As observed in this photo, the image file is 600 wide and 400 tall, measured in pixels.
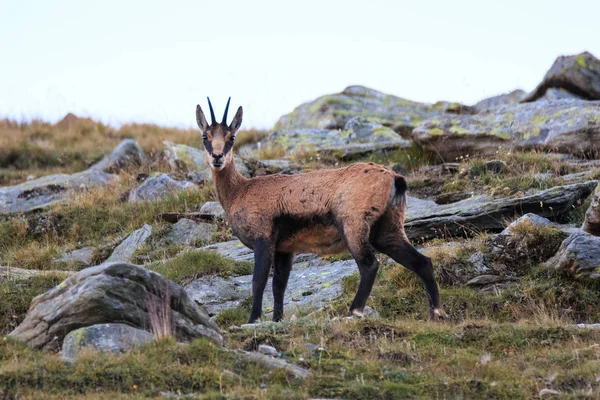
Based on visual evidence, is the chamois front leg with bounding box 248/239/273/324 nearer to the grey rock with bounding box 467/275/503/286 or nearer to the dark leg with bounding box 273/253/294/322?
the dark leg with bounding box 273/253/294/322

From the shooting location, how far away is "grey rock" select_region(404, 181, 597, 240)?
13.2 m

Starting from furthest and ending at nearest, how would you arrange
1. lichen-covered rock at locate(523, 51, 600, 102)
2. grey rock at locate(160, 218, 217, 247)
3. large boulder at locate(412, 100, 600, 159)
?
1. lichen-covered rock at locate(523, 51, 600, 102)
2. large boulder at locate(412, 100, 600, 159)
3. grey rock at locate(160, 218, 217, 247)

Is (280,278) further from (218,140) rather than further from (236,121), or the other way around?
(236,121)

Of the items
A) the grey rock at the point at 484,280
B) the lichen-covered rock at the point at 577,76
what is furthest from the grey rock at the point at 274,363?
the lichen-covered rock at the point at 577,76

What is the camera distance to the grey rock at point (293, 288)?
1188cm

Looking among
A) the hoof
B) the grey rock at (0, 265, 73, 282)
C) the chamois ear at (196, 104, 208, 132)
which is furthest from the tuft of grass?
the hoof

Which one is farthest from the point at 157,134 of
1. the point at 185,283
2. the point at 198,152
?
the point at 185,283

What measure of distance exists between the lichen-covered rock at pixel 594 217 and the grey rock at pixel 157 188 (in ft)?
30.0

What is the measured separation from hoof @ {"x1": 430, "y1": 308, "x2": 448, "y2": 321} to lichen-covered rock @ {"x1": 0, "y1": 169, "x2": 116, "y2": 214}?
10874mm

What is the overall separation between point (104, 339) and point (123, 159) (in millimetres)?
15850

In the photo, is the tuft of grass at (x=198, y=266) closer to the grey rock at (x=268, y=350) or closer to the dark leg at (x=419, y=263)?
the dark leg at (x=419, y=263)

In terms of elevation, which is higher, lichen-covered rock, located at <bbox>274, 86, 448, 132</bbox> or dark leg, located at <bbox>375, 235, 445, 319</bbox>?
lichen-covered rock, located at <bbox>274, 86, 448, 132</bbox>

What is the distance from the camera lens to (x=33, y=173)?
24094mm

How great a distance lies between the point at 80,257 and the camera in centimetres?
1566
